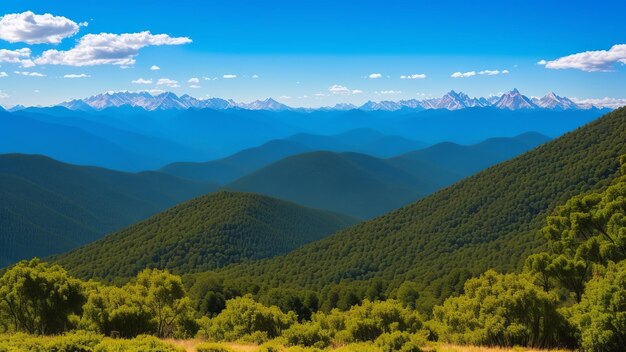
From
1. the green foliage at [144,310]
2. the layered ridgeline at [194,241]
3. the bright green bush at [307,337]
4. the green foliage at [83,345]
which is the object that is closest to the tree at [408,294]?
the green foliage at [144,310]

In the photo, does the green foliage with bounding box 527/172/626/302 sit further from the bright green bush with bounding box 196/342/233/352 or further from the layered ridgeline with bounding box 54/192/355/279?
the layered ridgeline with bounding box 54/192/355/279

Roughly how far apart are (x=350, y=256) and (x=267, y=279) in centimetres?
2399

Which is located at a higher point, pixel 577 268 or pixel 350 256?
pixel 577 268

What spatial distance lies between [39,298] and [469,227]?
109290 millimetres

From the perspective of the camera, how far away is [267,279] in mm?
119688

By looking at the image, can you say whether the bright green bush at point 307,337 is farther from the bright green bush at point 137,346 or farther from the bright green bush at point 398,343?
the bright green bush at point 137,346

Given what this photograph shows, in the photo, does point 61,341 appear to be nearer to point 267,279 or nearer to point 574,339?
point 574,339

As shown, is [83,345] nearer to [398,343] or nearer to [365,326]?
[398,343]

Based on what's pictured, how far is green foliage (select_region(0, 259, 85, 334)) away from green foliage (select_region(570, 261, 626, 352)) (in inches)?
1239

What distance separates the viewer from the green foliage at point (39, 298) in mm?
33969

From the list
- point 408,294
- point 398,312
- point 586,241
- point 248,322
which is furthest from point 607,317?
point 408,294

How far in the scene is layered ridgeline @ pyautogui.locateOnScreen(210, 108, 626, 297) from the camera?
110m

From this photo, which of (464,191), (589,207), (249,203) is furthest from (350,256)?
(589,207)

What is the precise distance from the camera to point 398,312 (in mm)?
32469
